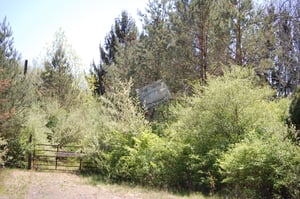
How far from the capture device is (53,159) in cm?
1856

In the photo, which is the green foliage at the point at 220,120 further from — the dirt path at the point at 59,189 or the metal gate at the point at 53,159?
the metal gate at the point at 53,159

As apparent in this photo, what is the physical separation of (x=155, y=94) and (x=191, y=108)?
22.0 ft

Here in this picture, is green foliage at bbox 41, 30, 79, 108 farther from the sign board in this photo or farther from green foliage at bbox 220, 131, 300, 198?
green foliage at bbox 220, 131, 300, 198

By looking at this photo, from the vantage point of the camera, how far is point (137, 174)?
1332 centimetres

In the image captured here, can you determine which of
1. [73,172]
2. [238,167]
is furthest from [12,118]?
[238,167]

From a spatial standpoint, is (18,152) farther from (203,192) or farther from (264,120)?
(264,120)

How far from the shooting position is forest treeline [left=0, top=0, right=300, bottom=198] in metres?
9.36

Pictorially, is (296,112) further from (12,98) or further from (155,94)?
(12,98)

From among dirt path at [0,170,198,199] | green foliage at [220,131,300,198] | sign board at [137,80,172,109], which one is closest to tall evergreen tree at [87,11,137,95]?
sign board at [137,80,172,109]

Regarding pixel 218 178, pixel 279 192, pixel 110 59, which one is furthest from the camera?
pixel 110 59

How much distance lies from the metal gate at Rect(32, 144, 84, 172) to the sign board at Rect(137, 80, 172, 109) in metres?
4.90

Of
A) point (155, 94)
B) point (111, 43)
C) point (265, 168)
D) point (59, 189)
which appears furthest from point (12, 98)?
point (111, 43)

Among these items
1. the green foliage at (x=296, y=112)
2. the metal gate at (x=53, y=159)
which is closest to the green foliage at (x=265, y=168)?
the green foliage at (x=296, y=112)

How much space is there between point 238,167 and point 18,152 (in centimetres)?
1216
